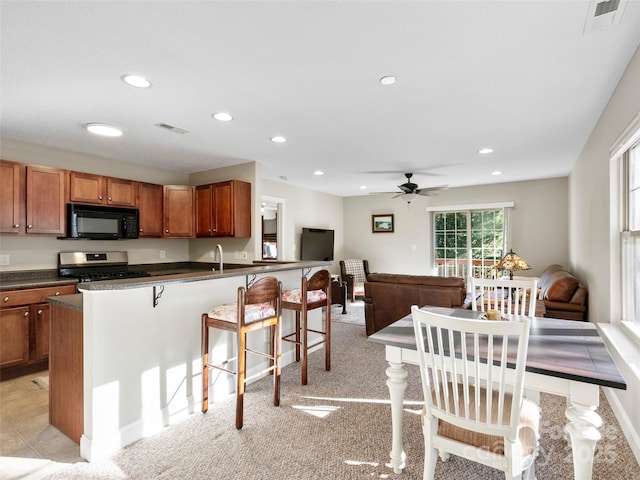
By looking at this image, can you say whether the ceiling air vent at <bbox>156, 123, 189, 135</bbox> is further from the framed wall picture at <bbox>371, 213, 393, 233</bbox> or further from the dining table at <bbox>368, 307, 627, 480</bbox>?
the framed wall picture at <bbox>371, 213, 393, 233</bbox>

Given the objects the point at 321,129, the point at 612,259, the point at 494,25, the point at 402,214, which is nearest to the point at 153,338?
the point at 321,129

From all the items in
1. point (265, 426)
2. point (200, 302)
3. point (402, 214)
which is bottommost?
point (265, 426)

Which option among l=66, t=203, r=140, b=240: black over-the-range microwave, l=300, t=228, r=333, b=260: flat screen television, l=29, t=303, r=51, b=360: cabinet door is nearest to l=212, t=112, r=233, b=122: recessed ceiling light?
l=66, t=203, r=140, b=240: black over-the-range microwave

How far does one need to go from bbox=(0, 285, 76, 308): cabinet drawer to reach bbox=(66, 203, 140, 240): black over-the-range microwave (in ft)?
2.11

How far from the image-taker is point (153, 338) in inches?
89.5

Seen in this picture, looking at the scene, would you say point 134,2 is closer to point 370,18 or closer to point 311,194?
point 370,18

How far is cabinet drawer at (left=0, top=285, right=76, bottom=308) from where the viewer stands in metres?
3.06

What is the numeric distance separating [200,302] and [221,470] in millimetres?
1188

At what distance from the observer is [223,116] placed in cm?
288

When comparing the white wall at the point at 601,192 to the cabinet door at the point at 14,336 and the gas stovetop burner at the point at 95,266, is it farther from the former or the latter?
the cabinet door at the point at 14,336

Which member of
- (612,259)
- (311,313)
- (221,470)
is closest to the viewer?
(221,470)

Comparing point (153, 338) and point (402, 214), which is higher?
point (402, 214)

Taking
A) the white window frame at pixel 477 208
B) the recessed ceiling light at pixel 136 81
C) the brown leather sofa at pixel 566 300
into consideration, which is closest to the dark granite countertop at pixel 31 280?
the recessed ceiling light at pixel 136 81

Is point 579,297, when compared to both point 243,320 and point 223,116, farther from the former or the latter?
point 223,116
